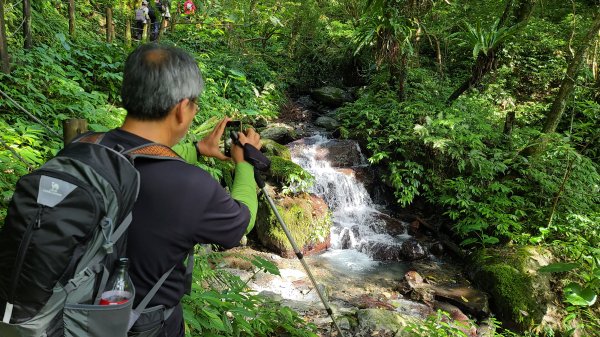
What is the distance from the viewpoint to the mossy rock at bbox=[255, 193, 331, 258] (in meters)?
7.25

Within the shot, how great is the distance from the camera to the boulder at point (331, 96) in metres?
13.8

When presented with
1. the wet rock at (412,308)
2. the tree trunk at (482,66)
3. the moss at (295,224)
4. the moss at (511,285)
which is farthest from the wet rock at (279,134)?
the moss at (511,285)

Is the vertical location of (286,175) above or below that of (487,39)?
below

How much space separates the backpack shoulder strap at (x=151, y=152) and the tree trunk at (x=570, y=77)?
7.79m

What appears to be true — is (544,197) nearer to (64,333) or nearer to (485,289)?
(485,289)

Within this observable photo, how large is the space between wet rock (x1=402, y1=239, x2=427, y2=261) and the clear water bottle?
713cm

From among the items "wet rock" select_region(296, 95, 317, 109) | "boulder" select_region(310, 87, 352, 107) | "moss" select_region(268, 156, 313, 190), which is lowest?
"moss" select_region(268, 156, 313, 190)

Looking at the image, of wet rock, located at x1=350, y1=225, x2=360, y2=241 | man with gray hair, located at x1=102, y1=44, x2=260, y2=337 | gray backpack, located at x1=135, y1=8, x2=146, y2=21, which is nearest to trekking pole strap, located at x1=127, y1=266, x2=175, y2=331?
man with gray hair, located at x1=102, y1=44, x2=260, y2=337

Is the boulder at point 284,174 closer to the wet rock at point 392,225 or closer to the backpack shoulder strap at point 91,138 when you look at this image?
the wet rock at point 392,225

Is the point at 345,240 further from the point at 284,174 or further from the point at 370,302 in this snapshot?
the point at 370,302

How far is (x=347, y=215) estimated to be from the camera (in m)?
8.86

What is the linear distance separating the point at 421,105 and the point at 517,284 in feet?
18.4

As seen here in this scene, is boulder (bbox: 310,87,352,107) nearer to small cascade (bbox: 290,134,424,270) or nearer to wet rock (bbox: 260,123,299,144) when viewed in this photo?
wet rock (bbox: 260,123,299,144)

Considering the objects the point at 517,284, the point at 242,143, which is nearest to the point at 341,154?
the point at 517,284
